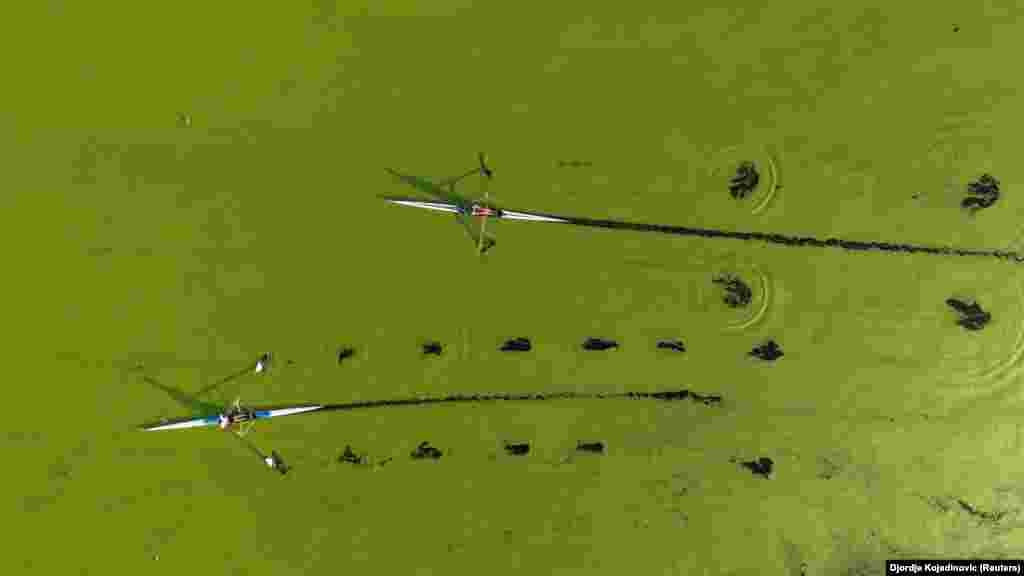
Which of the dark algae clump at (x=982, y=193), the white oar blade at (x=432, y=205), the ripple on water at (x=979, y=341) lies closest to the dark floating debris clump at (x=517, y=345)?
the white oar blade at (x=432, y=205)

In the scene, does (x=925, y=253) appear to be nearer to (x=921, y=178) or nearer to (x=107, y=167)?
(x=921, y=178)

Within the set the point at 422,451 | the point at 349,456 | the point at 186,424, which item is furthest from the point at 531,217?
the point at 186,424

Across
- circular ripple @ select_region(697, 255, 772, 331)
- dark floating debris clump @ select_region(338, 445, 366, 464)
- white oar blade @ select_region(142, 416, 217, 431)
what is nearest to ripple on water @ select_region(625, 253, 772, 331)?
circular ripple @ select_region(697, 255, 772, 331)

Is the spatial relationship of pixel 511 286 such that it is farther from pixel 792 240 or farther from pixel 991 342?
pixel 991 342

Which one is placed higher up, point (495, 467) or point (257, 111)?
point (257, 111)

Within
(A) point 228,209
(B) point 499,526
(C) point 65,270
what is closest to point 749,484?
(B) point 499,526

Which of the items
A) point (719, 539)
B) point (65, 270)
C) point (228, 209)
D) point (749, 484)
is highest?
point (228, 209)
